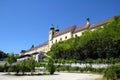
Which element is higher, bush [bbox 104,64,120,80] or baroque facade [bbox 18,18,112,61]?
baroque facade [bbox 18,18,112,61]

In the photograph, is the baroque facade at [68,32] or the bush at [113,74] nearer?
the bush at [113,74]

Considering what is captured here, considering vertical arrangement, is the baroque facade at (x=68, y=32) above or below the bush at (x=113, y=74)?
above

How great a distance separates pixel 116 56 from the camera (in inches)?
1981

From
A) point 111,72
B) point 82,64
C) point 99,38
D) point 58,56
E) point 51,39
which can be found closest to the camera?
point 111,72

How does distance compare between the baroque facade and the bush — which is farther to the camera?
the baroque facade

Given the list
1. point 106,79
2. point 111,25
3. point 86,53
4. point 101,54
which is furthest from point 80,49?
point 106,79

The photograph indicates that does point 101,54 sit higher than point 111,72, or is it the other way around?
point 101,54

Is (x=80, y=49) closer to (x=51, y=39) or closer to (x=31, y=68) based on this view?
(x=31, y=68)

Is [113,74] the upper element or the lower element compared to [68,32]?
lower

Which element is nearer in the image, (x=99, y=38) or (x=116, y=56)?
(x=116, y=56)

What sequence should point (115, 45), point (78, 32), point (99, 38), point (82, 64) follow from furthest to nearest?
point (78, 32)
point (99, 38)
point (115, 45)
point (82, 64)

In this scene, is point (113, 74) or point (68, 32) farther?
point (68, 32)

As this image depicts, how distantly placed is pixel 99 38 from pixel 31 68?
91.4ft

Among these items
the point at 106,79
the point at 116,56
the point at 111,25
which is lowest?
the point at 106,79
